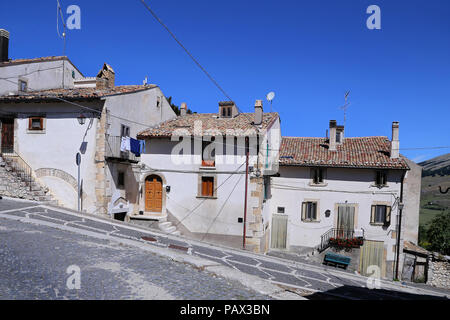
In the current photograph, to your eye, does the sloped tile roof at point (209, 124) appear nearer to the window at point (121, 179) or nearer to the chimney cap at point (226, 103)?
the chimney cap at point (226, 103)

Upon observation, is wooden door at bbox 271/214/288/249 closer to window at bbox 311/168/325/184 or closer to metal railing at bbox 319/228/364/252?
metal railing at bbox 319/228/364/252

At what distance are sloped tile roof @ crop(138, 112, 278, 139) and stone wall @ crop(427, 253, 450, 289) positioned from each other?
13981 millimetres

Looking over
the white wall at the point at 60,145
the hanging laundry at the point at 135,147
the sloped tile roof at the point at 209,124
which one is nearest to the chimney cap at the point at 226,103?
the sloped tile roof at the point at 209,124

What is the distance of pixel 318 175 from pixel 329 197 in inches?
68.5

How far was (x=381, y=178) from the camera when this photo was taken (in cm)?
2284

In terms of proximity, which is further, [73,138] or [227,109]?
[227,109]

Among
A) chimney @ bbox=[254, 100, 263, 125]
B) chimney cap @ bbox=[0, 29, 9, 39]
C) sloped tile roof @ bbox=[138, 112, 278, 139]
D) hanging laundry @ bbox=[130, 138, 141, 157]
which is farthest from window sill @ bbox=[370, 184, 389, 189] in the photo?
chimney cap @ bbox=[0, 29, 9, 39]

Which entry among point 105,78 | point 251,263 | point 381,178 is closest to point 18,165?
point 105,78

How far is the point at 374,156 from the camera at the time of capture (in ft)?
77.0

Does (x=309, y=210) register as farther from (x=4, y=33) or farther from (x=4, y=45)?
→ (x=4, y=33)

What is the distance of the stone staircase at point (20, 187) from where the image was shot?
17391 millimetres

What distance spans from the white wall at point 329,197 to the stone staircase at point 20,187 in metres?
14.9

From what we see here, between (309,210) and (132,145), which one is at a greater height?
(132,145)

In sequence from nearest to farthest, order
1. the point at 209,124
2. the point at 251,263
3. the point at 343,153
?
the point at 251,263 → the point at 209,124 → the point at 343,153
